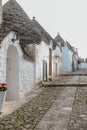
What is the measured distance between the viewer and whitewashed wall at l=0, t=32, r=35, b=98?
9.63 metres

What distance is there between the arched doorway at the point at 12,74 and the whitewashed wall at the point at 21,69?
18 cm

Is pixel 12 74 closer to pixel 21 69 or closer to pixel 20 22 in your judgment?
pixel 21 69

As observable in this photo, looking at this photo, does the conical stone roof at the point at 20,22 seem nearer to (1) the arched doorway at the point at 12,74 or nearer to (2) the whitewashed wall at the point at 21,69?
(2) the whitewashed wall at the point at 21,69

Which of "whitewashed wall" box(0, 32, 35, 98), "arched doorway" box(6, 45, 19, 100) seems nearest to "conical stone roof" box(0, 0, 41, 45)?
"whitewashed wall" box(0, 32, 35, 98)

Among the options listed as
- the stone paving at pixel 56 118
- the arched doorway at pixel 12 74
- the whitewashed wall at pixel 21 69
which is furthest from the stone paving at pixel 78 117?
the arched doorway at pixel 12 74

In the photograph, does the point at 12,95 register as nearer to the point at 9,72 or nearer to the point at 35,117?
the point at 9,72

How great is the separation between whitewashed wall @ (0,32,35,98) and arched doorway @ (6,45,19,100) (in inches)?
7.2

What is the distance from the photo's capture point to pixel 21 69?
1230 centimetres

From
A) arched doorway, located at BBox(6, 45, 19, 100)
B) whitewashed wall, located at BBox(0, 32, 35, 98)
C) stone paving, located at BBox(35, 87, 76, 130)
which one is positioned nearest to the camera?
stone paving, located at BBox(35, 87, 76, 130)

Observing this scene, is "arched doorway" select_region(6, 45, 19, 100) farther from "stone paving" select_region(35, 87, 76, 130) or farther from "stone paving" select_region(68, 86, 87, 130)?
"stone paving" select_region(68, 86, 87, 130)

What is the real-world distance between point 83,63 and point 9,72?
58.3 m

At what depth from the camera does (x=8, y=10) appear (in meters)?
16.0

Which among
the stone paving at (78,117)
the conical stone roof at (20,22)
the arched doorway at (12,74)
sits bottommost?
the stone paving at (78,117)

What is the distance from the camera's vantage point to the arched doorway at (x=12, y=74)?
11.7 metres
